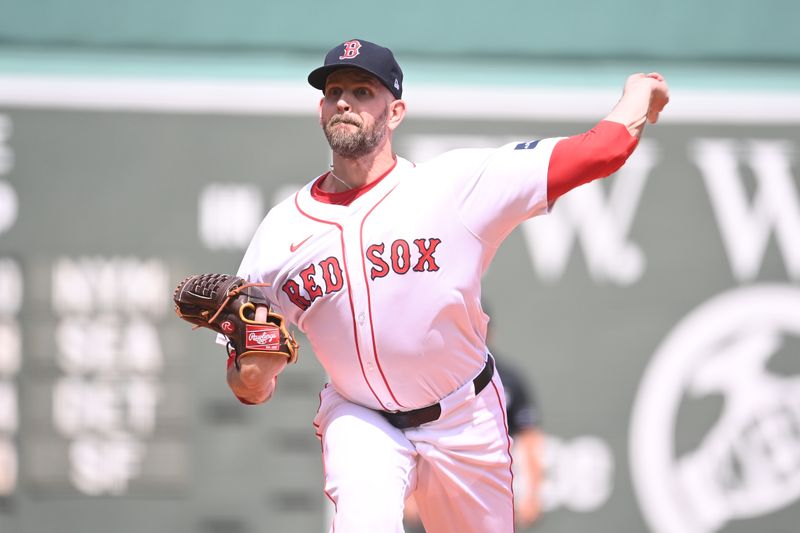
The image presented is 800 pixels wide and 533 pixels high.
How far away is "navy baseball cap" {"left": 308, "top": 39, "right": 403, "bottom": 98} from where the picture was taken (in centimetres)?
326

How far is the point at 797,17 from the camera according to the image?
654cm

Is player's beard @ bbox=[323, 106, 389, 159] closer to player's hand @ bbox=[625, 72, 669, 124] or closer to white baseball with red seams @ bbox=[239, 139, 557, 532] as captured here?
white baseball with red seams @ bbox=[239, 139, 557, 532]

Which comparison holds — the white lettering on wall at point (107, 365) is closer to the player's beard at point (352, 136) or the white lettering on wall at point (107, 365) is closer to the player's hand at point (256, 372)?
the player's hand at point (256, 372)

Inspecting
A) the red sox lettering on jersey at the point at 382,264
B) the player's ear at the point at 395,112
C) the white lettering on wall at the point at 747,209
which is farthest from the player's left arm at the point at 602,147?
the white lettering on wall at the point at 747,209

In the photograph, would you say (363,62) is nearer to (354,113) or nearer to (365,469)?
(354,113)

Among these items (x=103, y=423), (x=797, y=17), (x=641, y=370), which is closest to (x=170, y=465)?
(x=103, y=423)

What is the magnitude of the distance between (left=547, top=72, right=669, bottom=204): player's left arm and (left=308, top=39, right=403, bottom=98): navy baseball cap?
54 centimetres

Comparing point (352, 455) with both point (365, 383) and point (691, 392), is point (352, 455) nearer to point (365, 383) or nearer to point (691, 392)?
point (365, 383)

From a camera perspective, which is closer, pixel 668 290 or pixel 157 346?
pixel 157 346

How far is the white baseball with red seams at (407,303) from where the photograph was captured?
10.6ft

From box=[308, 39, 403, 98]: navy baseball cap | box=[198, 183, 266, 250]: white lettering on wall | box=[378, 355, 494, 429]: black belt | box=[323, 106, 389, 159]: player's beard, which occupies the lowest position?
box=[378, 355, 494, 429]: black belt

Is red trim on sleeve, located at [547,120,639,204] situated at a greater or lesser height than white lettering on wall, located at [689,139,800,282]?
lesser

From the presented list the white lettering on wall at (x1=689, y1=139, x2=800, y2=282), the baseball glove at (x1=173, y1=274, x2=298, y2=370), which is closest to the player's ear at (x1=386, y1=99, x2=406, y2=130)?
the baseball glove at (x1=173, y1=274, x2=298, y2=370)

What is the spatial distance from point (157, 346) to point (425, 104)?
1928 mm
